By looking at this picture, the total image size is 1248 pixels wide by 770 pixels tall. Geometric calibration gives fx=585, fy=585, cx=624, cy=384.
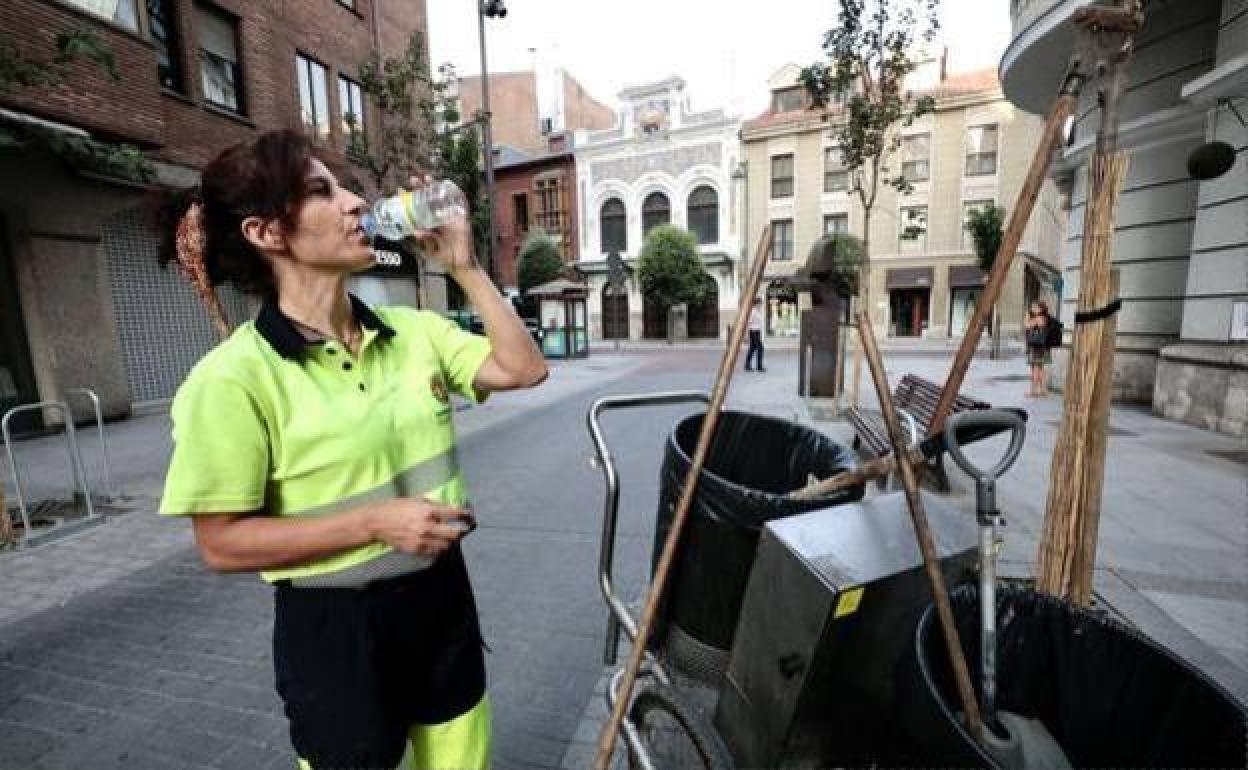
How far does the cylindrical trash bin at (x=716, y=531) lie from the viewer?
5.02ft

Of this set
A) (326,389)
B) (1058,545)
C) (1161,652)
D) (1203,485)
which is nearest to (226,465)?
Answer: (326,389)

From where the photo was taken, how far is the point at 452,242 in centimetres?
133

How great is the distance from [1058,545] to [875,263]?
1064 inches

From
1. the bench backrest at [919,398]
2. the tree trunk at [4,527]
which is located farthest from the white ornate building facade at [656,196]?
the tree trunk at [4,527]

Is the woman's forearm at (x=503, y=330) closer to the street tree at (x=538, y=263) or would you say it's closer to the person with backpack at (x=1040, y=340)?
the person with backpack at (x=1040, y=340)

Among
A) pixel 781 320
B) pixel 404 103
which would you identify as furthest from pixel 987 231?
pixel 404 103

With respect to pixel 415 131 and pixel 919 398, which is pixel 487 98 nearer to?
pixel 415 131

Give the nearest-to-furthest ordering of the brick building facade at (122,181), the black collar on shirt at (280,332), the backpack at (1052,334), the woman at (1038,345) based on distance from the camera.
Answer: the black collar on shirt at (280,332) → the brick building facade at (122,181) → the backpack at (1052,334) → the woman at (1038,345)

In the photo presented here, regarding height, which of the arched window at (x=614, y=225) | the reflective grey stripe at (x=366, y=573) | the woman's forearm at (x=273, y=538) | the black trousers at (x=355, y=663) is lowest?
the black trousers at (x=355, y=663)

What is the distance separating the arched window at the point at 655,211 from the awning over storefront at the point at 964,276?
43.3 feet

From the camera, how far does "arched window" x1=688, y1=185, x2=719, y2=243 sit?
28.6 m

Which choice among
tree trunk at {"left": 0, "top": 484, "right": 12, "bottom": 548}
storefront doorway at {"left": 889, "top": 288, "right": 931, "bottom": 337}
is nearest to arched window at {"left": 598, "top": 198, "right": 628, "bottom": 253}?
storefront doorway at {"left": 889, "top": 288, "right": 931, "bottom": 337}

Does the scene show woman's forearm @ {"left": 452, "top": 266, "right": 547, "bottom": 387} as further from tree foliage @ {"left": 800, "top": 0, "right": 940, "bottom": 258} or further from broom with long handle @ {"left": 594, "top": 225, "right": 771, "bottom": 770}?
tree foliage @ {"left": 800, "top": 0, "right": 940, "bottom": 258}

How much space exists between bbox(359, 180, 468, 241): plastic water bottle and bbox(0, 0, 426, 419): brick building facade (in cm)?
620
